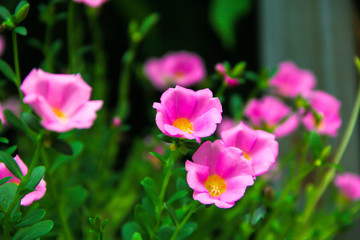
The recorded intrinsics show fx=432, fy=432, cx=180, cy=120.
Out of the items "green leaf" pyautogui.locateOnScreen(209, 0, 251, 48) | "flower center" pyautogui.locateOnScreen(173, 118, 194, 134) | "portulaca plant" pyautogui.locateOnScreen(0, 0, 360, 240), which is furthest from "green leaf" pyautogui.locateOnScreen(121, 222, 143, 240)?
"green leaf" pyautogui.locateOnScreen(209, 0, 251, 48)

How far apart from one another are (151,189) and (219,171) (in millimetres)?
57

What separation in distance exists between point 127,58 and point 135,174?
208mm

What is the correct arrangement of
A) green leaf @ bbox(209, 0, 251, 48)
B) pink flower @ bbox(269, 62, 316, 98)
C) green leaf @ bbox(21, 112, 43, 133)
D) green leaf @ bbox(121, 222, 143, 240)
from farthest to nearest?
1. green leaf @ bbox(209, 0, 251, 48)
2. pink flower @ bbox(269, 62, 316, 98)
3. green leaf @ bbox(121, 222, 143, 240)
4. green leaf @ bbox(21, 112, 43, 133)

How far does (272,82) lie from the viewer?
26.3 inches

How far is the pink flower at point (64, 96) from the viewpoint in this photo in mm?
276

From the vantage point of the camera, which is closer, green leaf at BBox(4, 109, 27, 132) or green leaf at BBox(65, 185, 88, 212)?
green leaf at BBox(4, 109, 27, 132)

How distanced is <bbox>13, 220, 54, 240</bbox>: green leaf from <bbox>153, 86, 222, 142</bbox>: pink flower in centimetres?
12

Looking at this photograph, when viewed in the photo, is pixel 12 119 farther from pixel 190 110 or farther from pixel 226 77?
pixel 226 77

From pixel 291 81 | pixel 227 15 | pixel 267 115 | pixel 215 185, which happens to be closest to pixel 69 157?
pixel 215 185

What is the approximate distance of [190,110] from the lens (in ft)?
1.13

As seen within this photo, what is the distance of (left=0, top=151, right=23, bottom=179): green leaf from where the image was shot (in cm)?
30

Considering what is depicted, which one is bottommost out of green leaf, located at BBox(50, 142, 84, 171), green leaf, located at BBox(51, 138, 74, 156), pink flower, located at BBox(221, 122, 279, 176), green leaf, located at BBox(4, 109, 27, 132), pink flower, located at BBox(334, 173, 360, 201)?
pink flower, located at BBox(334, 173, 360, 201)

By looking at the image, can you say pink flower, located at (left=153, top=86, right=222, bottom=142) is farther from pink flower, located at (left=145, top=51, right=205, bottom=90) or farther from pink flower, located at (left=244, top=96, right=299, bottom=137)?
pink flower, located at (left=145, top=51, right=205, bottom=90)

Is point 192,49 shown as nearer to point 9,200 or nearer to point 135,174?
point 135,174
